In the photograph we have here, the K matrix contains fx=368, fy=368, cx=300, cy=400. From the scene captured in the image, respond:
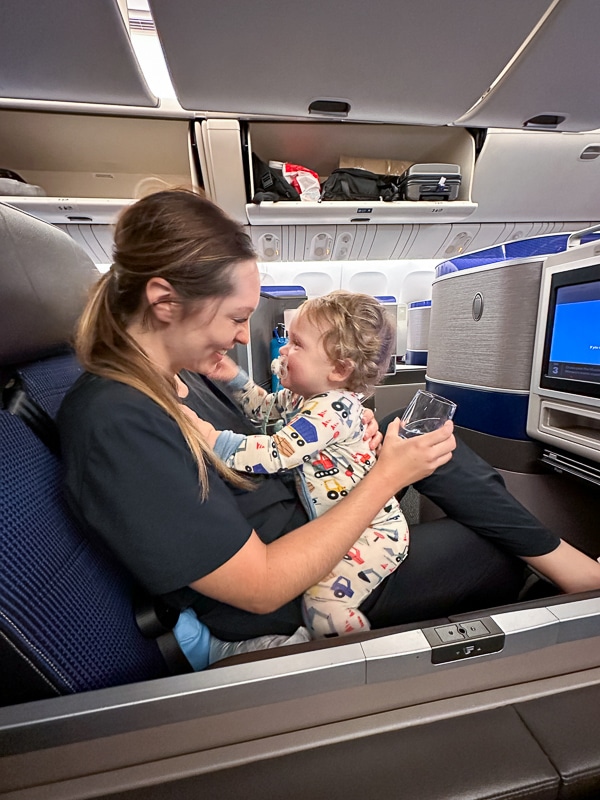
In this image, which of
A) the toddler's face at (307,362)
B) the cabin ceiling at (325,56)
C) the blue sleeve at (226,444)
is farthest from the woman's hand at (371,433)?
the cabin ceiling at (325,56)

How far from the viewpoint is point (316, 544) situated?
76 centimetres

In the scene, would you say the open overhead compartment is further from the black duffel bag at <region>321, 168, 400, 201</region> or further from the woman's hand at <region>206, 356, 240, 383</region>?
the woman's hand at <region>206, 356, 240, 383</region>

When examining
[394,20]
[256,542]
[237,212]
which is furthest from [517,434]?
[237,212]

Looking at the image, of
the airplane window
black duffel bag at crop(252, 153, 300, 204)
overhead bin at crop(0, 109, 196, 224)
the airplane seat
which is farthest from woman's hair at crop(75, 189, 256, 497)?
black duffel bag at crop(252, 153, 300, 204)

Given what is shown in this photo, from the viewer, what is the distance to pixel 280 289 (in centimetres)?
311

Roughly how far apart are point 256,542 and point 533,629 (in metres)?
0.48

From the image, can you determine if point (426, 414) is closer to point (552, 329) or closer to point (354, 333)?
point (354, 333)

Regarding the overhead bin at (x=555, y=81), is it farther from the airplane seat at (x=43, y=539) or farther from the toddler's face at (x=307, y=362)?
the airplane seat at (x=43, y=539)

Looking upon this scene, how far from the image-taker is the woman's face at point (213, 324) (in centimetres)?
78

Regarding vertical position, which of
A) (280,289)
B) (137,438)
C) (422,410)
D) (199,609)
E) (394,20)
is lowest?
(199,609)

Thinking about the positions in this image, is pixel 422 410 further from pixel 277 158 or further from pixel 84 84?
pixel 277 158

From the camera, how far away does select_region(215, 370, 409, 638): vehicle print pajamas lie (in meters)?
0.89

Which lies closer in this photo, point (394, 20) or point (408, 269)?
point (394, 20)

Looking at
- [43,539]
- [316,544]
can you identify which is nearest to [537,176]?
[316,544]
